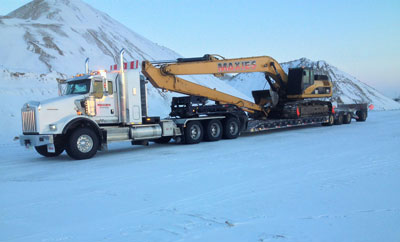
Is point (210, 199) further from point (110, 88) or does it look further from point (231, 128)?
point (231, 128)

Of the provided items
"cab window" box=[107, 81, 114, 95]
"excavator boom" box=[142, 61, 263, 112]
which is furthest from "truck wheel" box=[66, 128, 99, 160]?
"excavator boom" box=[142, 61, 263, 112]

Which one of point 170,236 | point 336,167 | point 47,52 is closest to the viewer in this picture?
point 170,236

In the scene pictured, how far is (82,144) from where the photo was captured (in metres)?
10.5

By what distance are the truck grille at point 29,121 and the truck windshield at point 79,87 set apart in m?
1.48

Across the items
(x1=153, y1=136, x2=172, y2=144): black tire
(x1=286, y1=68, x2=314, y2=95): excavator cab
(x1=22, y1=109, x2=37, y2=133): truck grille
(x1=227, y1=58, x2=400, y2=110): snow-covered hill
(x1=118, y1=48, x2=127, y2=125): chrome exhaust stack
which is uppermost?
(x1=227, y1=58, x2=400, y2=110): snow-covered hill

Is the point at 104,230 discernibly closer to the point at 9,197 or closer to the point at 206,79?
the point at 9,197

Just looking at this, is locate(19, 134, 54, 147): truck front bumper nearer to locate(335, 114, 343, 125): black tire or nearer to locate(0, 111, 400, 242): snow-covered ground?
locate(0, 111, 400, 242): snow-covered ground

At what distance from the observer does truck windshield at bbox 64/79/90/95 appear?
1110 centimetres

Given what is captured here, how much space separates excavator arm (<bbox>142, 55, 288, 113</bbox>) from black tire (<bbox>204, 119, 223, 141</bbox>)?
131 centimetres

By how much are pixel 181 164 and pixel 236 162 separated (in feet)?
4.73

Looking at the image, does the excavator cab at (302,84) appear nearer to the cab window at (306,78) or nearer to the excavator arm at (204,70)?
the cab window at (306,78)

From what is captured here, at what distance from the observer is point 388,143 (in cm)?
1131

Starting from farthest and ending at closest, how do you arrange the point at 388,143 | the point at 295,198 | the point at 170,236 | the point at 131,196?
the point at 388,143 < the point at 131,196 < the point at 295,198 < the point at 170,236

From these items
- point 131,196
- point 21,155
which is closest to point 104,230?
point 131,196
